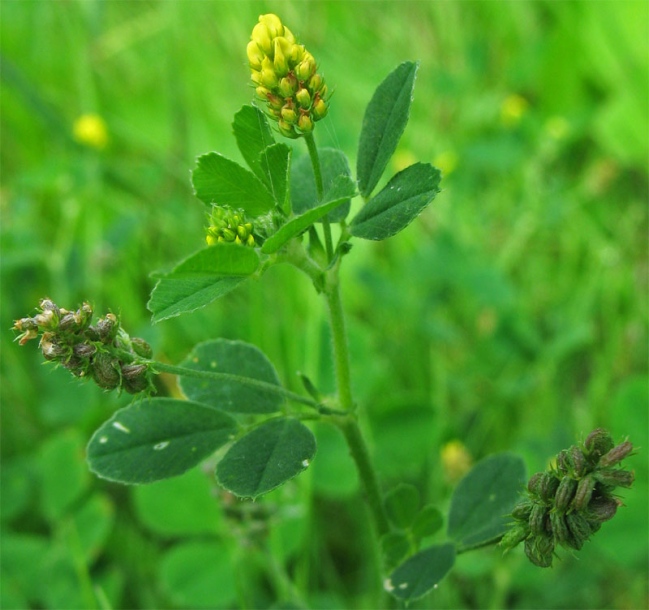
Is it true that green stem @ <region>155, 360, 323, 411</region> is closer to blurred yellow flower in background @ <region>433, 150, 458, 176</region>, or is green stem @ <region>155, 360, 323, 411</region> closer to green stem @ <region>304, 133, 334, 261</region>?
green stem @ <region>304, 133, 334, 261</region>

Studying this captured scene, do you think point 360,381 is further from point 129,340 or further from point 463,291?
point 129,340

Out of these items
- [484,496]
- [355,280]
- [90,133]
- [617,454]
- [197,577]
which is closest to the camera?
[617,454]

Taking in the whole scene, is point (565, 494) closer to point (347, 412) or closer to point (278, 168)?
point (347, 412)

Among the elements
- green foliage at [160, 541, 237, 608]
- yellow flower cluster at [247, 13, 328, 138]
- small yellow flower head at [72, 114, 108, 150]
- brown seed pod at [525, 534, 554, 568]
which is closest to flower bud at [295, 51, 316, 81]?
yellow flower cluster at [247, 13, 328, 138]

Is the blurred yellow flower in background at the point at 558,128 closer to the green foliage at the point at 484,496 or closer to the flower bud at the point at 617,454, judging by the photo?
the green foliage at the point at 484,496

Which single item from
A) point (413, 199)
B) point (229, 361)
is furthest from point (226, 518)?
point (413, 199)

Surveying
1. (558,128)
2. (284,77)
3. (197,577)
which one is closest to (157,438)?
(284,77)
